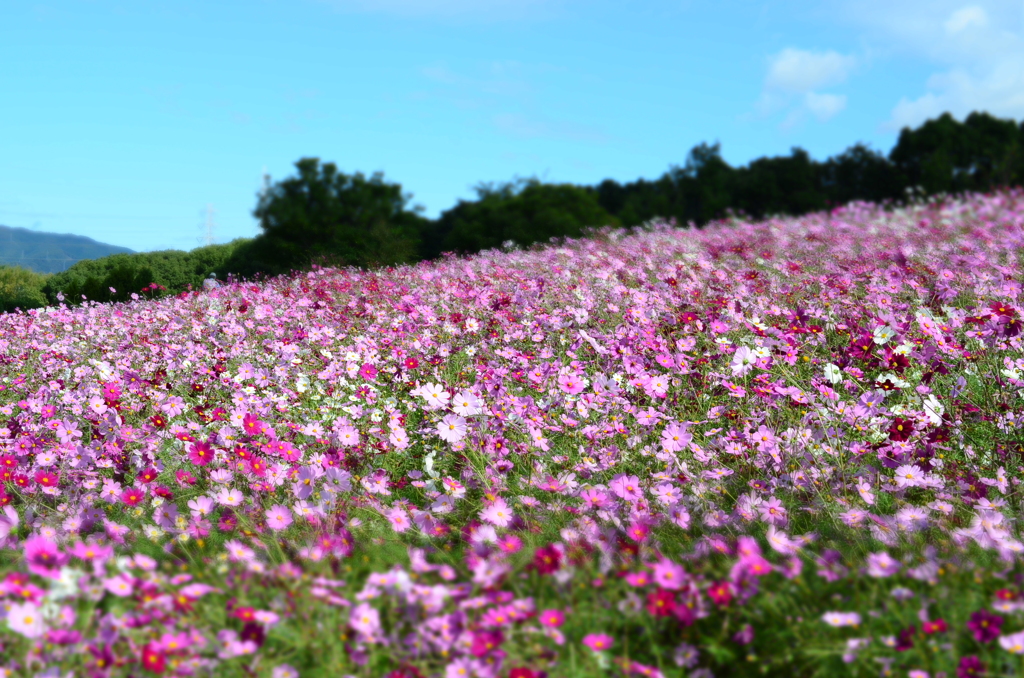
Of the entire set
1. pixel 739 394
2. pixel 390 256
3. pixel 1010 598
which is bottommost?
pixel 1010 598

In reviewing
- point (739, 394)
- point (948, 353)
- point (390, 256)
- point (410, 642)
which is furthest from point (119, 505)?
point (390, 256)

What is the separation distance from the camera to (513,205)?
638 inches

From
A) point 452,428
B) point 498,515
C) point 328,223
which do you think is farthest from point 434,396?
point 328,223

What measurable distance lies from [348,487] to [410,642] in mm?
1427

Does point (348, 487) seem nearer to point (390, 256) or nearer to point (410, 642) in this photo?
point (410, 642)

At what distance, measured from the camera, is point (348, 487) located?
3199mm

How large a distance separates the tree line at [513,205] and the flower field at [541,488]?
6.83 m

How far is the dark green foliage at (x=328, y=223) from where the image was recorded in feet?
49.7

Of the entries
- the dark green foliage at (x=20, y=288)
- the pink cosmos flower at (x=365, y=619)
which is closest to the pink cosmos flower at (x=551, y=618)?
the pink cosmos flower at (x=365, y=619)

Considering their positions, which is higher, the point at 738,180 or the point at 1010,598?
the point at 738,180

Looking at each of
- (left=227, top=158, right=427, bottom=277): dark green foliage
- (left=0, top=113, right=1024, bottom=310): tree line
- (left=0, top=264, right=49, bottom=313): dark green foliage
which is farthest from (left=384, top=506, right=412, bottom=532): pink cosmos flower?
(left=0, top=264, right=49, bottom=313): dark green foliage

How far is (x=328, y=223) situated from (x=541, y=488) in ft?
47.6

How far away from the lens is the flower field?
6.04ft

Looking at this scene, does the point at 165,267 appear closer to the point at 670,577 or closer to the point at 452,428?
the point at 452,428
